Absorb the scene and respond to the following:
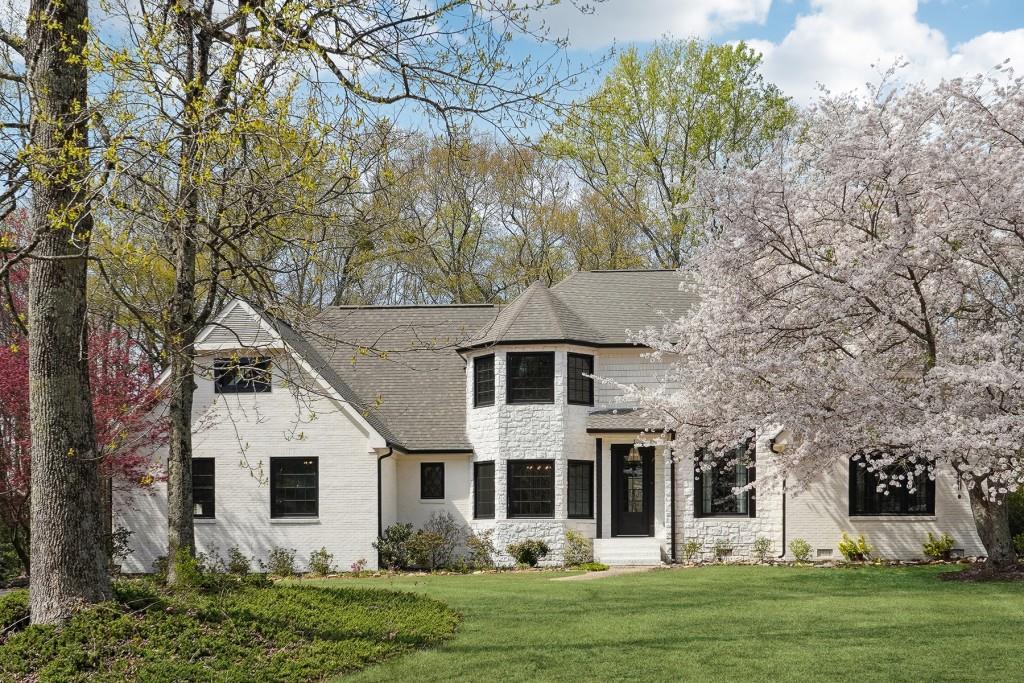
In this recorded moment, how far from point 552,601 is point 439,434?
34.5 feet

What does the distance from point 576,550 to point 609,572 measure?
226 centimetres

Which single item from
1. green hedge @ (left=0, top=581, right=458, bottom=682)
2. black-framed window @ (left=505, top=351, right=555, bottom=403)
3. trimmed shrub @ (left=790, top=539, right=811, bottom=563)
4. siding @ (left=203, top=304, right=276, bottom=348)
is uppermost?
siding @ (left=203, top=304, right=276, bottom=348)

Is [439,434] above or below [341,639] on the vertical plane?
above

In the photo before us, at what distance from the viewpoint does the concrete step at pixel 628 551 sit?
23422mm

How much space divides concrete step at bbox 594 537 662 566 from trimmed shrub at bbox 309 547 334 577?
580 cm

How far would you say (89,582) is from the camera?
9930 mm

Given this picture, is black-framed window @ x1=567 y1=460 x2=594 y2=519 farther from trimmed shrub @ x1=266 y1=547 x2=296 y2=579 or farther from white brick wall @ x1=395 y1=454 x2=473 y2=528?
trimmed shrub @ x1=266 y1=547 x2=296 y2=579

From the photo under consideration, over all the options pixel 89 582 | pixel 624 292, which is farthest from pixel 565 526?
pixel 89 582

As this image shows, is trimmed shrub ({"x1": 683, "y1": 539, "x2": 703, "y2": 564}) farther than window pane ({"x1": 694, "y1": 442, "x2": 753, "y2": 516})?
No

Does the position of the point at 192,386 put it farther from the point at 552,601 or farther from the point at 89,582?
the point at 552,601

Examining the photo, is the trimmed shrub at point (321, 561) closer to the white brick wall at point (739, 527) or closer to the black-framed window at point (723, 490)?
the white brick wall at point (739, 527)

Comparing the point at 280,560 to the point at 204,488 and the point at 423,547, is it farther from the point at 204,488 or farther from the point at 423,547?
the point at 423,547

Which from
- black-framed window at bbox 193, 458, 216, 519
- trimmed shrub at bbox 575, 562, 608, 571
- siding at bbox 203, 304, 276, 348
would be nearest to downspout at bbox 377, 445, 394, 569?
siding at bbox 203, 304, 276, 348

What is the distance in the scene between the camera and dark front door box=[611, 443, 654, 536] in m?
24.2
